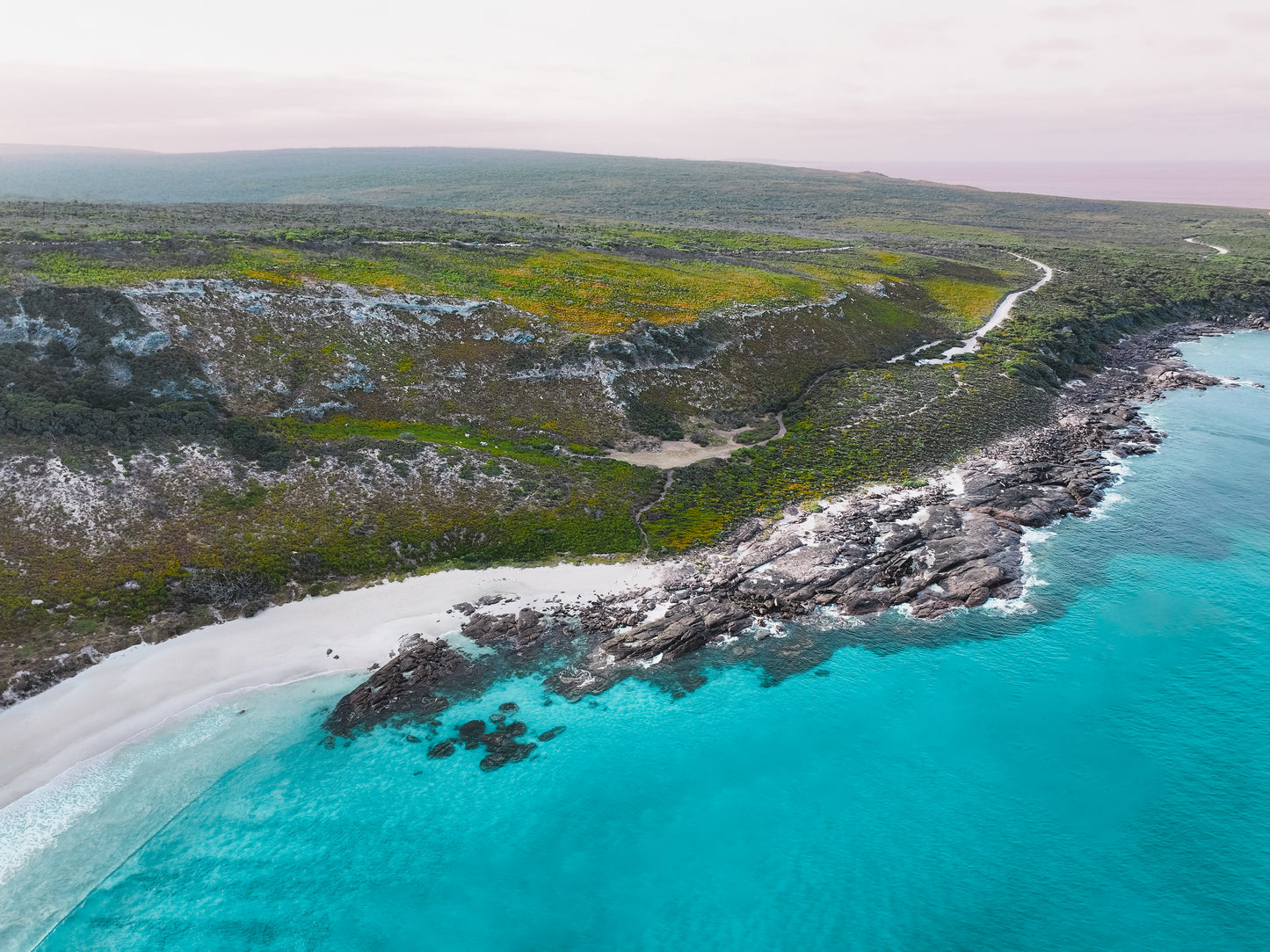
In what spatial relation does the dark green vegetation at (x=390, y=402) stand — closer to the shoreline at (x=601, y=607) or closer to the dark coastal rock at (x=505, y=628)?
the shoreline at (x=601, y=607)

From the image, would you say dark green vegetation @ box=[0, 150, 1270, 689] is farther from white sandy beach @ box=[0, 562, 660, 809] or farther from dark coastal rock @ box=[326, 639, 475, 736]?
dark coastal rock @ box=[326, 639, 475, 736]

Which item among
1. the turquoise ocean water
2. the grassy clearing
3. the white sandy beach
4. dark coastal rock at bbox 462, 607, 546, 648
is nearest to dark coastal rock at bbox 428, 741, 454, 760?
the turquoise ocean water

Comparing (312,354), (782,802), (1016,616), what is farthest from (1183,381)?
(312,354)

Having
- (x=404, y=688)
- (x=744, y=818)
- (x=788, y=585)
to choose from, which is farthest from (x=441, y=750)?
(x=788, y=585)

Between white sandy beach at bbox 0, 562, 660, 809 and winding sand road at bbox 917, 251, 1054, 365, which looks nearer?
white sandy beach at bbox 0, 562, 660, 809

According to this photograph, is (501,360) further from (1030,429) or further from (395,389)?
(1030,429)

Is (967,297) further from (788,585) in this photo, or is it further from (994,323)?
(788,585)
